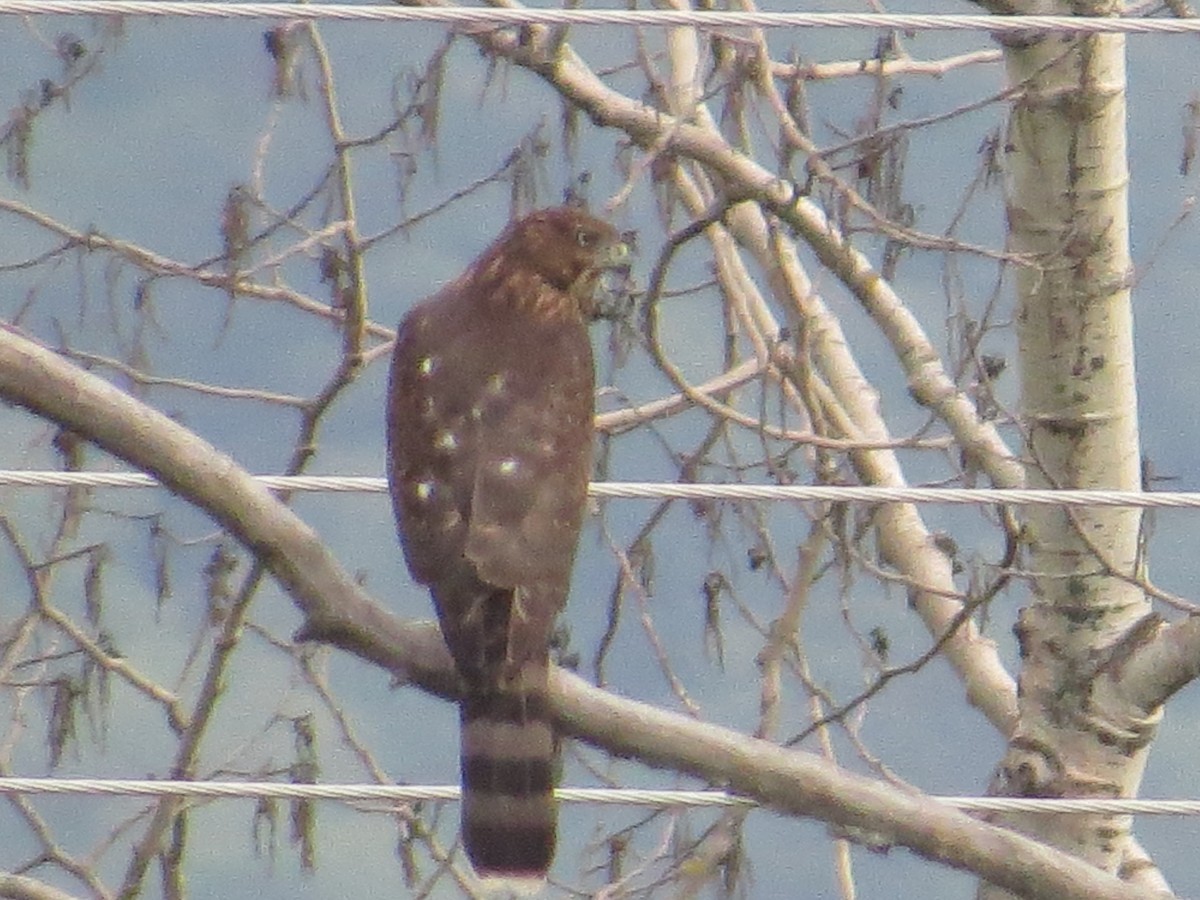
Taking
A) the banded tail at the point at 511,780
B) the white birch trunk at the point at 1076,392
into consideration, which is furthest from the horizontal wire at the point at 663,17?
the white birch trunk at the point at 1076,392

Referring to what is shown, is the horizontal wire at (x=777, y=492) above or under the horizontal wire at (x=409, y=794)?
above

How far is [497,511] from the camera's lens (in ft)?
10.4

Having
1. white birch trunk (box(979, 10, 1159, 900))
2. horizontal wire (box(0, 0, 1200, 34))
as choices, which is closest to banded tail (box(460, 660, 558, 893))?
horizontal wire (box(0, 0, 1200, 34))

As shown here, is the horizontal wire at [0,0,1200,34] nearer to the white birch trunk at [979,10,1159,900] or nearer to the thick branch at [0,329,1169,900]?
the thick branch at [0,329,1169,900]

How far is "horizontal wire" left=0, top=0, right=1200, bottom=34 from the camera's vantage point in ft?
10.7

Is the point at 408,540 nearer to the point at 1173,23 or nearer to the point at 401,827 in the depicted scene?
the point at 1173,23

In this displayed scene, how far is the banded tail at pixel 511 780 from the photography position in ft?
9.88

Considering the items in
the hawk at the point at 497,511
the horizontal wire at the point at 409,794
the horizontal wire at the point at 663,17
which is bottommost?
the horizontal wire at the point at 409,794

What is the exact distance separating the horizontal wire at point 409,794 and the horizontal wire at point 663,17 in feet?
3.24

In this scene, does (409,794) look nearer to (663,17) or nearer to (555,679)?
(555,679)

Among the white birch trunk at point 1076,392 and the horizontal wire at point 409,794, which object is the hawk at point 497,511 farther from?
the white birch trunk at point 1076,392

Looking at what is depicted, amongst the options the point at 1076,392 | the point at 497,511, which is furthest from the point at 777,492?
the point at 1076,392

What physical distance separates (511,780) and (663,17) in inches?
39.4

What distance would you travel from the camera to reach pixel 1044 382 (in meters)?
4.86
